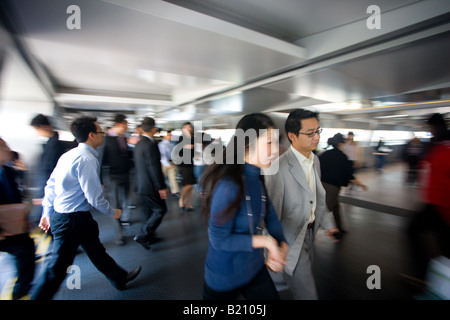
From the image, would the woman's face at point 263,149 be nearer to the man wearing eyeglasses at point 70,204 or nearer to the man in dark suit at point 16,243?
the man wearing eyeglasses at point 70,204

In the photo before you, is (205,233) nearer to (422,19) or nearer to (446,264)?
(446,264)

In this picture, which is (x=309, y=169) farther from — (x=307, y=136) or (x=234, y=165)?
(x=234, y=165)

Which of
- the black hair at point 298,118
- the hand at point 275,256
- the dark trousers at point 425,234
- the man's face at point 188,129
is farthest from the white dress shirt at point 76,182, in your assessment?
the dark trousers at point 425,234

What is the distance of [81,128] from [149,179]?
1.25 m

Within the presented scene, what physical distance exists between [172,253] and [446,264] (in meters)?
2.84

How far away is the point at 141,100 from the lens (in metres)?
8.73

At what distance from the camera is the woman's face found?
45.1 inches

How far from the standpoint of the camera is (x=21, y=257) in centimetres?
186

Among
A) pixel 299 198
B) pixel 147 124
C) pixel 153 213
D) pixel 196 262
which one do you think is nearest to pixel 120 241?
pixel 153 213

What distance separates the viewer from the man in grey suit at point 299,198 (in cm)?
145

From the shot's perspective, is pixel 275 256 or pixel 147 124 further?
pixel 147 124

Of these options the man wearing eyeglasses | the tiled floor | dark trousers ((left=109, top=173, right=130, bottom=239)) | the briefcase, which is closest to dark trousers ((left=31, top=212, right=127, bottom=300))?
the man wearing eyeglasses

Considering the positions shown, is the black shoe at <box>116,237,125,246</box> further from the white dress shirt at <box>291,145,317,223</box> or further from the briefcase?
the white dress shirt at <box>291,145,317,223</box>
